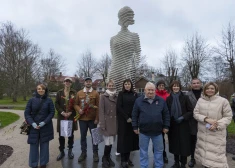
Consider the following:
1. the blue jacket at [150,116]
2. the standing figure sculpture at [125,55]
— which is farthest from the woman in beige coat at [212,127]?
the standing figure sculpture at [125,55]

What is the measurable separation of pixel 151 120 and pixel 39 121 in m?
2.27

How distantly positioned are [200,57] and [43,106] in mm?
26291

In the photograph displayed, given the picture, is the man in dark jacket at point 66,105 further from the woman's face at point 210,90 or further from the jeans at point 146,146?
the woman's face at point 210,90

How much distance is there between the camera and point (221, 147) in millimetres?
3418

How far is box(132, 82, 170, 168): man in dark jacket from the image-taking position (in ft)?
11.7

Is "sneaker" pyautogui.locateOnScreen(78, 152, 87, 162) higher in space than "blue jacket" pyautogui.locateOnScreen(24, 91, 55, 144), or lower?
lower

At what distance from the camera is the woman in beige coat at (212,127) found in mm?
3412

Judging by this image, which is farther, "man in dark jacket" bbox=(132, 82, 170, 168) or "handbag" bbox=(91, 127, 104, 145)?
"handbag" bbox=(91, 127, 104, 145)

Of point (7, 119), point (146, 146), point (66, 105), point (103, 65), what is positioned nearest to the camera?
point (146, 146)

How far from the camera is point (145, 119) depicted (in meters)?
3.57

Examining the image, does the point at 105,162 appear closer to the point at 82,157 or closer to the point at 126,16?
the point at 82,157

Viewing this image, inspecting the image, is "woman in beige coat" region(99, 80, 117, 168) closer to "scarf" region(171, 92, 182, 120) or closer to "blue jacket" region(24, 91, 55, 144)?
"blue jacket" region(24, 91, 55, 144)

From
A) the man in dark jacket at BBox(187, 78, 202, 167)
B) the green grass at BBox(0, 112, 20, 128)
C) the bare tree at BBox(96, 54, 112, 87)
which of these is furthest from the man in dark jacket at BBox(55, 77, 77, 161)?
the bare tree at BBox(96, 54, 112, 87)

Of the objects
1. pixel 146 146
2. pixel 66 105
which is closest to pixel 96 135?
pixel 66 105
